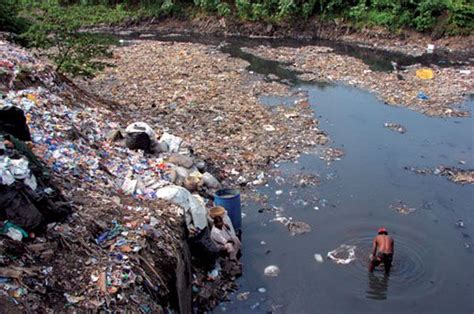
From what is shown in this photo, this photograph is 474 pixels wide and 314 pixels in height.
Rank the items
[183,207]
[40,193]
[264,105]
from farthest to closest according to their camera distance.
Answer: [264,105] → [183,207] → [40,193]

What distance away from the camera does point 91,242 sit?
470 centimetres

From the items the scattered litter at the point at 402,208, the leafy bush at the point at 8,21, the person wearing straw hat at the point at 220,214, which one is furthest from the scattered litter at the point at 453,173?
the leafy bush at the point at 8,21

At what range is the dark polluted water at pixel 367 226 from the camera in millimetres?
5879

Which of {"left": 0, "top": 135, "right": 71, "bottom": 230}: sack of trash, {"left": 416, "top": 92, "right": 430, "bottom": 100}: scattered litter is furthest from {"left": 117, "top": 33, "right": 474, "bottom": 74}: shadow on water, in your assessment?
{"left": 0, "top": 135, "right": 71, "bottom": 230}: sack of trash

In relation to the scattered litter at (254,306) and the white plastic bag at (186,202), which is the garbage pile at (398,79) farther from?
the scattered litter at (254,306)

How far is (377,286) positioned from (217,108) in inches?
270

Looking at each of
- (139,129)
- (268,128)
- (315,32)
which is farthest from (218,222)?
(315,32)

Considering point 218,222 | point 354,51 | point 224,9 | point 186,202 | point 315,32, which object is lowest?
point 218,222

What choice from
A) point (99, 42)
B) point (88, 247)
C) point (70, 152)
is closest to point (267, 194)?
point (70, 152)

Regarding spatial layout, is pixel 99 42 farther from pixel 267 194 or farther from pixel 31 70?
pixel 267 194

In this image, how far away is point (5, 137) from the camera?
491 cm

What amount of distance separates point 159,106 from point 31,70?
11.4 feet

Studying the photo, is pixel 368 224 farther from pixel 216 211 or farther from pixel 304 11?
pixel 304 11

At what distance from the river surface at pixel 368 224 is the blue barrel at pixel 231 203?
0.36 m
